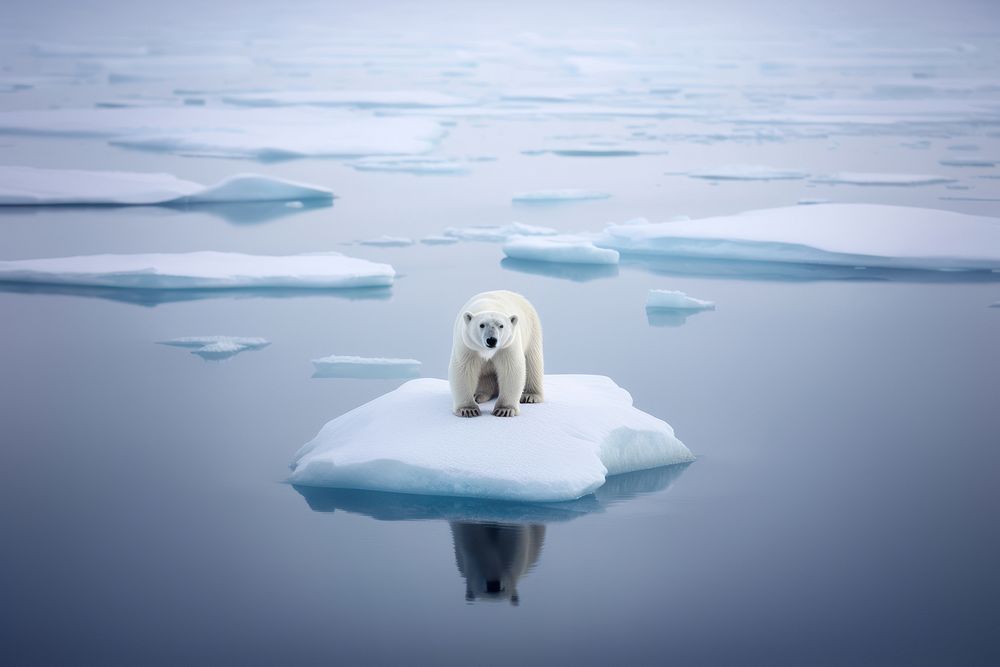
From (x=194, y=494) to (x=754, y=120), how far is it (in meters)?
12.5

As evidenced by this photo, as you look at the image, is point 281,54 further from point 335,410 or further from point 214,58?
point 335,410

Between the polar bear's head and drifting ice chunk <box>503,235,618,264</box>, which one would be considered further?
drifting ice chunk <box>503,235,618,264</box>

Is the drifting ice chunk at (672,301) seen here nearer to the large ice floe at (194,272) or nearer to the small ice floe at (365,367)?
the large ice floe at (194,272)

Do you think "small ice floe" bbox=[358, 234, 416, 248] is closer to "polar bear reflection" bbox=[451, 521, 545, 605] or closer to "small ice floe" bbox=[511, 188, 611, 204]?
"small ice floe" bbox=[511, 188, 611, 204]

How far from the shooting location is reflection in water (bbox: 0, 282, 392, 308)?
20.5 feet

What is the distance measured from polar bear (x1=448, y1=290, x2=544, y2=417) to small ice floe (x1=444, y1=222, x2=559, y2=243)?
4.15 meters

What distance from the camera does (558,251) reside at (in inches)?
281

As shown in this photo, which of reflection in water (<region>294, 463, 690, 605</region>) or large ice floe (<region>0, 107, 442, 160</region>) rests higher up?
large ice floe (<region>0, 107, 442, 160</region>)

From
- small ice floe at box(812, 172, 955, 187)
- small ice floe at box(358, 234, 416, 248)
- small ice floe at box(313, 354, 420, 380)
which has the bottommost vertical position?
small ice floe at box(313, 354, 420, 380)

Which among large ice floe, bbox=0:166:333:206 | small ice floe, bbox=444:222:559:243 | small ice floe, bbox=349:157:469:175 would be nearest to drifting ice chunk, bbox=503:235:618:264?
small ice floe, bbox=444:222:559:243

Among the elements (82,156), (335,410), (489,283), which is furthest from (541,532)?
(82,156)

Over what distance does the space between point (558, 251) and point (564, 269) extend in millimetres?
120

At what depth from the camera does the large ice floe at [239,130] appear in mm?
12281

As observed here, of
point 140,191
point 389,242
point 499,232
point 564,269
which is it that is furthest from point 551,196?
point 140,191
